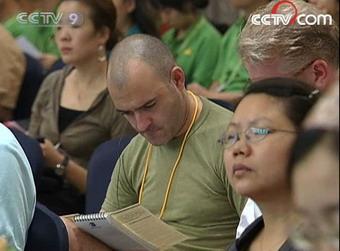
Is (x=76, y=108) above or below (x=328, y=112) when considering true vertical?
below

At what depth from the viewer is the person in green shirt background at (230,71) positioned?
3.32 meters

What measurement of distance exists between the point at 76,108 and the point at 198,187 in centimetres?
108

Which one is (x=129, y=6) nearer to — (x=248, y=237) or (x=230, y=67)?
(x=230, y=67)

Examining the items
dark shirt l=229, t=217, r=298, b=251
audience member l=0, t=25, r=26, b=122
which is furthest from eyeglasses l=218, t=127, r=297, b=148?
audience member l=0, t=25, r=26, b=122

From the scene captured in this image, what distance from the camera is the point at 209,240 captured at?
227 centimetres

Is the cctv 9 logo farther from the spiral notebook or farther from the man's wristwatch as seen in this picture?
the spiral notebook

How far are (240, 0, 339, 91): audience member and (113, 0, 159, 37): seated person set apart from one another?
1.86 m

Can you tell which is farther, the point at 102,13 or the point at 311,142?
the point at 102,13

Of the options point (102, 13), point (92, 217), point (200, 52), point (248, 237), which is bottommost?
point (200, 52)

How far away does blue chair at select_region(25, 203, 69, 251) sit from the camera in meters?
2.13

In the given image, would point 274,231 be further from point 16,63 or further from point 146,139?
point 16,63

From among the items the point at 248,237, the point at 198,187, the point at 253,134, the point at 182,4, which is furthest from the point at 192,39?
the point at 253,134

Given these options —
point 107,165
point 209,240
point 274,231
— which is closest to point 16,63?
point 107,165

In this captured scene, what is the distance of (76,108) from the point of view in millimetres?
3248
